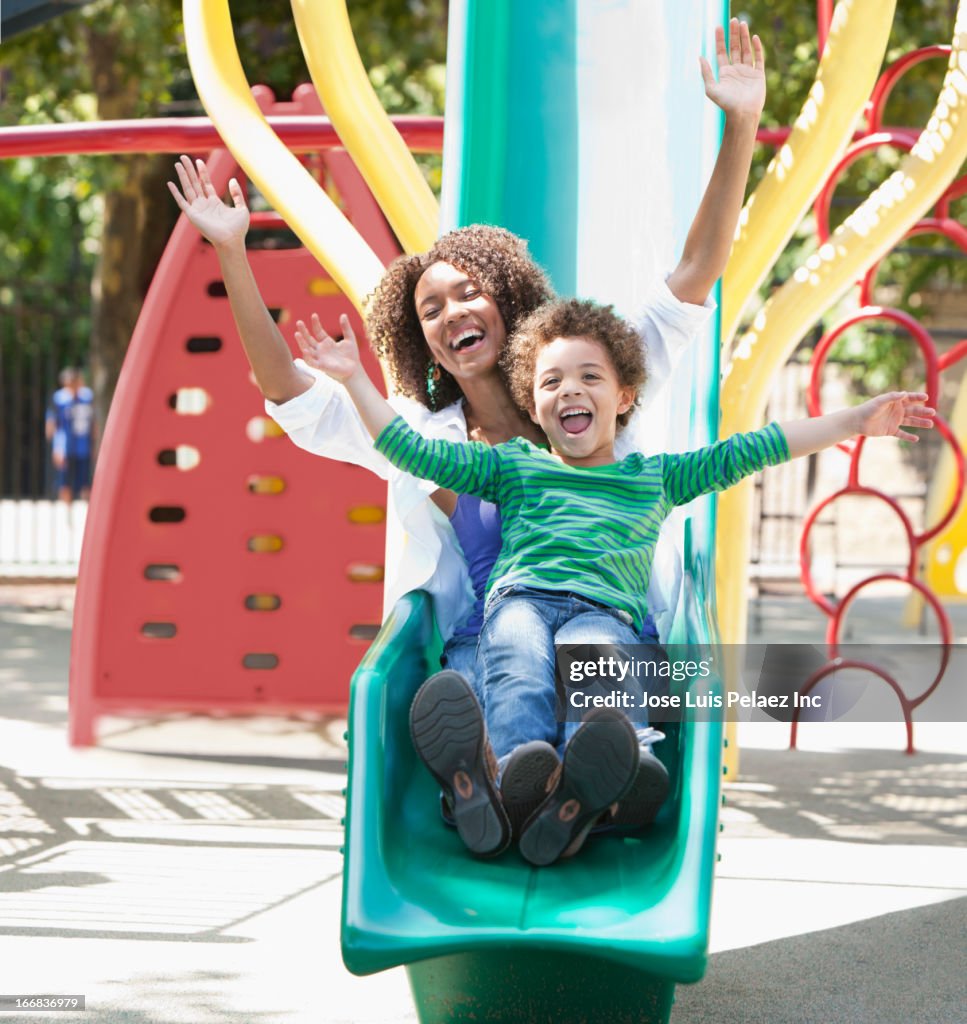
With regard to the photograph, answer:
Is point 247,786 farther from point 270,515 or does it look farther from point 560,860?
point 560,860

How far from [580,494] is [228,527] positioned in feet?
10.2

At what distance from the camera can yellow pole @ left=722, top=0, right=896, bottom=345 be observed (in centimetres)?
469

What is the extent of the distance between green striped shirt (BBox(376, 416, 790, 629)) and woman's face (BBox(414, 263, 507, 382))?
325 mm

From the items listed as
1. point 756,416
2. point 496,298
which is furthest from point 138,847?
point 756,416

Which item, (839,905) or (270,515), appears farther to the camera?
(270,515)

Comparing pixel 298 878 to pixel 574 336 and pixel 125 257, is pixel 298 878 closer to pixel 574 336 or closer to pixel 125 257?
pixel 574 336

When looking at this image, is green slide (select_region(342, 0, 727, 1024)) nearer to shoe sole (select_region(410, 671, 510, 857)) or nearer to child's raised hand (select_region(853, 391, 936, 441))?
shoe sole (select_region(410, 671, 510, 857))

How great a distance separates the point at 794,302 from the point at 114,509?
263 cm

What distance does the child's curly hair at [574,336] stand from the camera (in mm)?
3137

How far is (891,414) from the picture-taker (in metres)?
2.97

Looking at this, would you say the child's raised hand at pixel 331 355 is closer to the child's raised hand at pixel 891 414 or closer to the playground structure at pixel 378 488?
the playground structure at pixel 378 488

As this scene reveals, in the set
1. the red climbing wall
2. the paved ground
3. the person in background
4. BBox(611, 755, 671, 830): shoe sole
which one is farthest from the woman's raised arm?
the person in background

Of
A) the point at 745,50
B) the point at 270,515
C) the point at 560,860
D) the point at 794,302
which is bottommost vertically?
the point at 560,860

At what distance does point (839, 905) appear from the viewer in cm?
385
